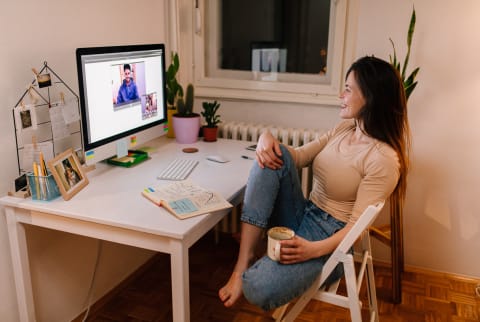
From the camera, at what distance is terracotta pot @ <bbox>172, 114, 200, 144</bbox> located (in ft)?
7.52

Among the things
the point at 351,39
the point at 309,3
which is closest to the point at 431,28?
the point at 351,39

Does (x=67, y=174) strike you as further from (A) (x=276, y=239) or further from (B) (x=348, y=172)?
(B) (x=348, y=172)

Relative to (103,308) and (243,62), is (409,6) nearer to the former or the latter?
(243,62)

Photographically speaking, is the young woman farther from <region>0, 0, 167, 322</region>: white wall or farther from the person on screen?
<region>0, 0, 167, 322</region>: white wall

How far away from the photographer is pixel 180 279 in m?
1.37

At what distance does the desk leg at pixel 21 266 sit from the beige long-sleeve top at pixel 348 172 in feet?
3.39

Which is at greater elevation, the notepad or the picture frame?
the picture frame

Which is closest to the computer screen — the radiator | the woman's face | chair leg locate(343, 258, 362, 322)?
the radiator

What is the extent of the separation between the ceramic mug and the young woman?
0.05ft

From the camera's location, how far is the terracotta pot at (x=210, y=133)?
236cm

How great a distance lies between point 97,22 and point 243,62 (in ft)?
3.22

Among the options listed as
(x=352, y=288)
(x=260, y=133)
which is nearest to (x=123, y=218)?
(x=352, y=288)

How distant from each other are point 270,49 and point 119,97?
1.12 meters

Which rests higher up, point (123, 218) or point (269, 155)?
point (269, 155)
